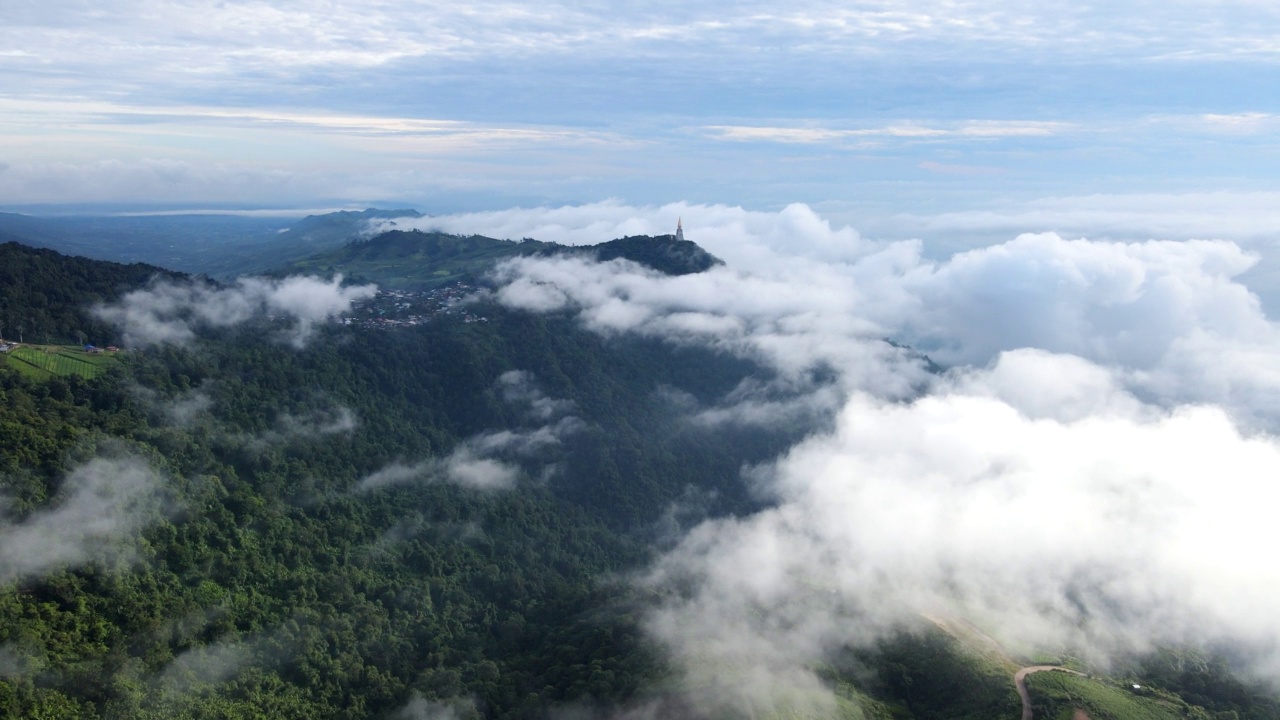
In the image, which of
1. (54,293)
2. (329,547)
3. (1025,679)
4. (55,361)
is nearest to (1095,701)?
(1025,679)

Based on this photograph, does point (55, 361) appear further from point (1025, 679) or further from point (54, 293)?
point (1025, 679)

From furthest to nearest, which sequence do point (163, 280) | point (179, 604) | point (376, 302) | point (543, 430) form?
point (376, 302) → point (543, 430) → point (163, 280) → point (179, 604)

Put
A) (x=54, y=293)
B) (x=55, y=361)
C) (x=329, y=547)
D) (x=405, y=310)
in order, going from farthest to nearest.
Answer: (x=405, y=310)
(x=54, y=293)
(x=329, y=547)
(x=55, y=361)

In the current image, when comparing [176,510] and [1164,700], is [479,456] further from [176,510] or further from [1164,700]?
[1164,700]

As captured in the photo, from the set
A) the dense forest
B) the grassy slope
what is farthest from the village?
the grassy slope

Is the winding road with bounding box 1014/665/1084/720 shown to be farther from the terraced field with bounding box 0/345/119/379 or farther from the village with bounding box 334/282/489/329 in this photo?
the village with bounding box 334/282/489/329

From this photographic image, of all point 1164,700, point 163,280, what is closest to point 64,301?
point 163,280

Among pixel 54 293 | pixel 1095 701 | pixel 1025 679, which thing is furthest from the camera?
pixel 54 293
